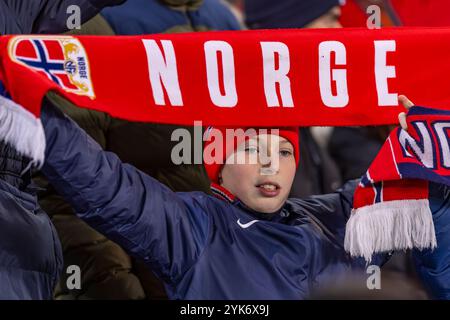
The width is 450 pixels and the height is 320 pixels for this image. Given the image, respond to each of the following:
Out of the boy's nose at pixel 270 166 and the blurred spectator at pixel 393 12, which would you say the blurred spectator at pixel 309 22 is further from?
the boy's nose at pixel 270 166

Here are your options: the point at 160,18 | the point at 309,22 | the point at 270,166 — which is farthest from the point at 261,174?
the point at 309,22

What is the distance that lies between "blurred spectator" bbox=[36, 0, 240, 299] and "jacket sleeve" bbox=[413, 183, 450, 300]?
628mm

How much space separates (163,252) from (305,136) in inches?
42.1

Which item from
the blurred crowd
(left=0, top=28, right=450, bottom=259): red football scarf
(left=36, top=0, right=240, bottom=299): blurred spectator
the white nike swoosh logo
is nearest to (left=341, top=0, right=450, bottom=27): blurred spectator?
the blurred crowd

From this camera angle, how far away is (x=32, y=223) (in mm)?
1899

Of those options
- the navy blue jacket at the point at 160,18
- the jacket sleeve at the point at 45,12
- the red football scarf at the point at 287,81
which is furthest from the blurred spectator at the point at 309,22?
the jacket sleeve at the point at 45,12

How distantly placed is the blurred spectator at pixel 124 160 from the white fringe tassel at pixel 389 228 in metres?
0.55

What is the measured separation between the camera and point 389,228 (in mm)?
2023

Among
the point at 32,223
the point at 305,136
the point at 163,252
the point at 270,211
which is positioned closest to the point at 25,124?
the point at 32,223

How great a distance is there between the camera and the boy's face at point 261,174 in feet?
6.76

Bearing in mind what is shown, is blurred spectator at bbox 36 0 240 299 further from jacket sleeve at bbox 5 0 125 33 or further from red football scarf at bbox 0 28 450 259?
red football scarf at bbox 0 28 450 259

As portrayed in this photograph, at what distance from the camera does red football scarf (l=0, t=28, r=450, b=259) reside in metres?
1.95
